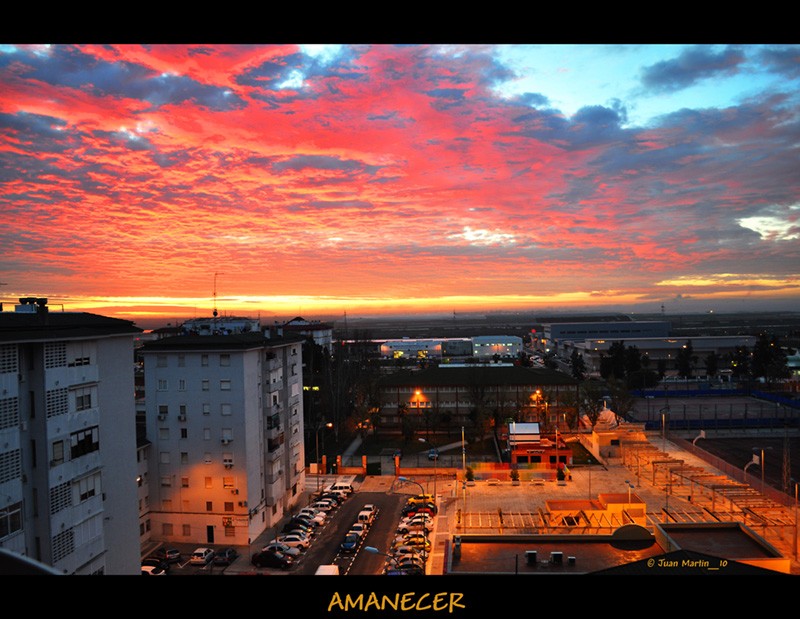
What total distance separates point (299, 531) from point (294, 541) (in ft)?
1.39

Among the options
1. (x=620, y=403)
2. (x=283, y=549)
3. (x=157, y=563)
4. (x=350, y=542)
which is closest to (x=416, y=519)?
(x=350, y=542)

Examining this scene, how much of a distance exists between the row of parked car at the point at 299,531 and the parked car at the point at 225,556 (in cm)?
47

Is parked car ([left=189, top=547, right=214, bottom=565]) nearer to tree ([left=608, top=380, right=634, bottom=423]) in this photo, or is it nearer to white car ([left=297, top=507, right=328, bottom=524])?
white car ([left=297, top=507, right=328, bottom=524])

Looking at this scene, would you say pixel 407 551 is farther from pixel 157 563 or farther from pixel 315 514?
pixel 157 563

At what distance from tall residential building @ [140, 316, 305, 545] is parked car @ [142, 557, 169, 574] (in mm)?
1025

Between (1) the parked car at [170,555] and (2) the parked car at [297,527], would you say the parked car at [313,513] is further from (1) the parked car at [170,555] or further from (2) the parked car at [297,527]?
(1) the parked car at [170,555]

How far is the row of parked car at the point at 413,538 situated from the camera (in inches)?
362

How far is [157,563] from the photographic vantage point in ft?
32.3

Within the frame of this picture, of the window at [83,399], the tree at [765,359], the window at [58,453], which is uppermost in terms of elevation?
the window at [83,399]

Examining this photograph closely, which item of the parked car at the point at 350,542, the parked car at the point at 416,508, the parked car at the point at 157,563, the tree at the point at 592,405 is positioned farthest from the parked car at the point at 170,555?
the tree at the point at 592,405

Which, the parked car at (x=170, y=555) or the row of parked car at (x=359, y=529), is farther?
the row of parked car at (x=359, y=529)
